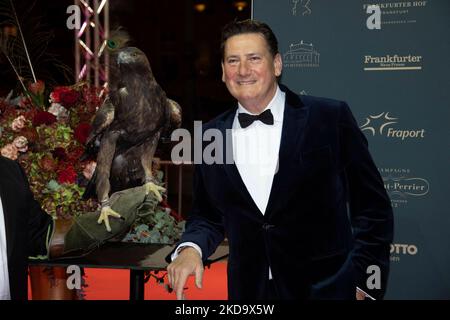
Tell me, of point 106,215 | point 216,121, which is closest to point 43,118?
point 106,215

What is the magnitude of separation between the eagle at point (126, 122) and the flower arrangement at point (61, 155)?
84mm

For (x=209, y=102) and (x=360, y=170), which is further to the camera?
A: (x=209, y=102)

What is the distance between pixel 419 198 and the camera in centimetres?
418

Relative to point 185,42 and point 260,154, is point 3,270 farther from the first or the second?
point 185,42

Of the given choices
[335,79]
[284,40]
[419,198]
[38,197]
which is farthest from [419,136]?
[38,197]

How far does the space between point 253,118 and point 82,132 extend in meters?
1.17

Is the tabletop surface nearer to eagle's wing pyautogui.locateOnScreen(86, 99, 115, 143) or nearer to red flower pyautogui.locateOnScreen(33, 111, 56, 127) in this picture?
eagle's wing pyautogui.locateOnScreen(86, 99, 115, 143)

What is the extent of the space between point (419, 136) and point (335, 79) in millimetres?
745

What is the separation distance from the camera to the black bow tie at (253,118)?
7.14ft

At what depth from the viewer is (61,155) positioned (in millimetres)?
2984

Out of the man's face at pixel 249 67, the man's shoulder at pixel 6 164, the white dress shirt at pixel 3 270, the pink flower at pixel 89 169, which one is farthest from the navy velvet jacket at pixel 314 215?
the pink flower at pixel 89 169

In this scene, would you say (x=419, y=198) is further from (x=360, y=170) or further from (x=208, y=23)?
(x=208, y=23)
